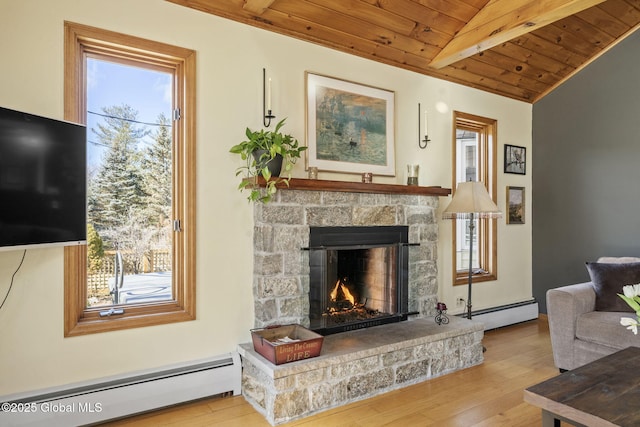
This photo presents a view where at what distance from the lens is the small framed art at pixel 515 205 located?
474cm

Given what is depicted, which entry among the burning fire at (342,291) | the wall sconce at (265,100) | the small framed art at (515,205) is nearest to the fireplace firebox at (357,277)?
the burning fire at (342,291)

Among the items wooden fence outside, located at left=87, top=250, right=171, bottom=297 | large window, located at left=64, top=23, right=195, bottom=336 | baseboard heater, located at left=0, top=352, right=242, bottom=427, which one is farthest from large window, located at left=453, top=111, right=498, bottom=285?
wooden fence outside, located at left=87, top=250, right=171, bottom=297

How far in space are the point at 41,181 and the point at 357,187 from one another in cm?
202

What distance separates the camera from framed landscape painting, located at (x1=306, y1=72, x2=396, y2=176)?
10.7 ft

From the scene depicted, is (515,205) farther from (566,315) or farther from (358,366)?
(358,366)

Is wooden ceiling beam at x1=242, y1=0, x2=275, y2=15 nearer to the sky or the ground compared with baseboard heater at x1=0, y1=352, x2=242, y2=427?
nearer to the sky

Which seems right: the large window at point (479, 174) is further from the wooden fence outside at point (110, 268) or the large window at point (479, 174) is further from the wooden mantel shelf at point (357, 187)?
the wooden fence outside at point (110, 268)

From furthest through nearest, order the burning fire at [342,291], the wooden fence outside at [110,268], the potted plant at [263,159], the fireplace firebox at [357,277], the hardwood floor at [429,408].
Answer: the burning fire at [342,291], the fireplace firebox at [357,277], the potted plant at [263,159], the wooden fence outside at [110,268], the hardwood floor at [429,408]

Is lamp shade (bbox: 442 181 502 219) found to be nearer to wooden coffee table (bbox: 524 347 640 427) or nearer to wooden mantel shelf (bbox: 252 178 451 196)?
wooden mantel shelf (bbox: 252 178 451 196)

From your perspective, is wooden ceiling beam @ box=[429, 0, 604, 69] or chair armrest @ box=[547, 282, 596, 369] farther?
chair armrest @ box=[547, 282, 596, 369]

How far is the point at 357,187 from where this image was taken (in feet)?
10.4

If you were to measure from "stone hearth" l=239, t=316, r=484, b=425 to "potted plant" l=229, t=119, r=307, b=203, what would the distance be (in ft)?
3.54

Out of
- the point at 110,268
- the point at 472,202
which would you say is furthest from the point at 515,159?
the point at 110,268

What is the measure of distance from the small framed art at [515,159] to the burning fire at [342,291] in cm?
250
